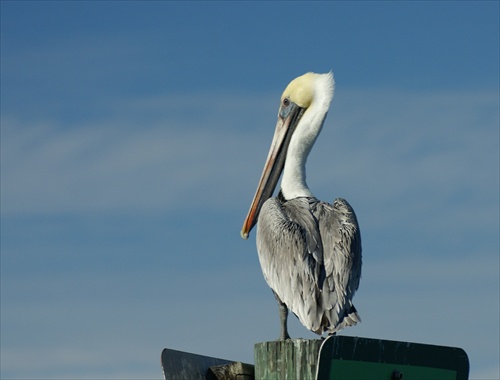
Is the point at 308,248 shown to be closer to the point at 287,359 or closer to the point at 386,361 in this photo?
the point at 287,359

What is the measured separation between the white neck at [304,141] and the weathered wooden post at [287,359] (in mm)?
3329

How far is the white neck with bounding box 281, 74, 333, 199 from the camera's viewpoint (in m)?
7.95

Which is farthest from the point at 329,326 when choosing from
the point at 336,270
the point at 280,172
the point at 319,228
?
the point at 280,172

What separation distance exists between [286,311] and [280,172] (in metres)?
2.21

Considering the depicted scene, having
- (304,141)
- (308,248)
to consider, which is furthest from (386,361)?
(304,141)

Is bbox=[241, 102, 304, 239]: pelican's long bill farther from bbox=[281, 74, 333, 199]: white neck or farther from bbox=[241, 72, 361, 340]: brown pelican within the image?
bbox=[241, 72, 361, 340]: brown pelican

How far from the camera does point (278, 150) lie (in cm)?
888

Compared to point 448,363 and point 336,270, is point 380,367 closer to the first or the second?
point 448,363

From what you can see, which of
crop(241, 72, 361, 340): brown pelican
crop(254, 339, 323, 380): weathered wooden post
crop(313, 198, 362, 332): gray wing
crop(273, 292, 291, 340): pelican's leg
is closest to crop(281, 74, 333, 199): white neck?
crop(241, 72, 361, 340): brown pelican

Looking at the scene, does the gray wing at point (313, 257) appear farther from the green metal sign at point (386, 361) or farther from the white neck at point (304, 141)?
the green metal sign at point (386, 361)

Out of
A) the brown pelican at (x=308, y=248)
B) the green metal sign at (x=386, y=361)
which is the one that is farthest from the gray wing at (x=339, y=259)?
the green metal sign at (x=386, y=361)

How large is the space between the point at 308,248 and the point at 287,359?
2354 millimetres

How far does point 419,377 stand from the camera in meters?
4.07

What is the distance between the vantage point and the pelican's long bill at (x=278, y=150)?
874 centimetres
